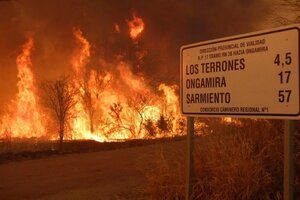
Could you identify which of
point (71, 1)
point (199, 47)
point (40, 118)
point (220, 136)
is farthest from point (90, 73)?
point (199, 47)

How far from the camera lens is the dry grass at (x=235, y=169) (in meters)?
6.37

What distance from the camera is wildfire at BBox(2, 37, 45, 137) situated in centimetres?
3019

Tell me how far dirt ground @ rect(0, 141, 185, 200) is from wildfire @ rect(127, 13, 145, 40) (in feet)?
63.8

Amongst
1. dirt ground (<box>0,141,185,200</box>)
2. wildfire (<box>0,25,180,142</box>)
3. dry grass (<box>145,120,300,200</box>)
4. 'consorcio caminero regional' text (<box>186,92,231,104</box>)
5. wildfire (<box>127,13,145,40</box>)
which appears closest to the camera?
'consorcio caminero regional' text (<box>186,92,231,104</box>)

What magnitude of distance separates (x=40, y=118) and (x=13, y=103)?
2003 mm

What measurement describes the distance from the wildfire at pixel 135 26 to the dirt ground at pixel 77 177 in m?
19.4

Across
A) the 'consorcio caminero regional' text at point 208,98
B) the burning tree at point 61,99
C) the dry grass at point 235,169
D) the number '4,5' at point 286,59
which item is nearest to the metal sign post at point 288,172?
the number '4,5' at point 286,59

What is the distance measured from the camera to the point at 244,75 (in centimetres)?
502

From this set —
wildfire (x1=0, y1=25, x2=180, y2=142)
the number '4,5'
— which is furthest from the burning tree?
the number '4,5'

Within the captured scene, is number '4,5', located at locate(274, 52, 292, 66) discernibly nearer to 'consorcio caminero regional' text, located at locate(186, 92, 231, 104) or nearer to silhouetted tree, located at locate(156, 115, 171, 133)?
'consorcio caminero regional' text, located at locate(186, 92, 231, 104)

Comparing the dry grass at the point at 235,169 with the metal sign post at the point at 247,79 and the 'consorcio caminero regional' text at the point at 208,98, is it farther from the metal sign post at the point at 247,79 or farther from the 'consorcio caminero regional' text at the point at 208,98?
the 'consorcio caminero regional' text at the point at 208,98

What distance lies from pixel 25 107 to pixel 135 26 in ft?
31.3

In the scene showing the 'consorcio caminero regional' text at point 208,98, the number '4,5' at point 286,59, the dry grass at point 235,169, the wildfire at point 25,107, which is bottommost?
the dry grass at point 235,169

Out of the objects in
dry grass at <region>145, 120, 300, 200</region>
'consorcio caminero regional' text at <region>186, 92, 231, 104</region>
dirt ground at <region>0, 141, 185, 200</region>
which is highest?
'consorcio caminero regional' text at <region>186, 92, 231, 104</region>
